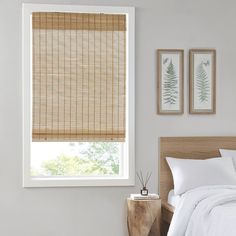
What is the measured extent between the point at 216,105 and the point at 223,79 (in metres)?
0.26

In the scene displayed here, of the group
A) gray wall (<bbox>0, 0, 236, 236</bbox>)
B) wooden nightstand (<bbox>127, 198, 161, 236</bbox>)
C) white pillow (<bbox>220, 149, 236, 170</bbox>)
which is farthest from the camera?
white pillow (<bbox>220, 149, 236, 170</bbox>)

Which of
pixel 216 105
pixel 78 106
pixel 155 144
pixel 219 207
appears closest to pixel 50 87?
pixel 78 106

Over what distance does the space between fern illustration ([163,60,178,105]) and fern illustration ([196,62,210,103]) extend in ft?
0.76

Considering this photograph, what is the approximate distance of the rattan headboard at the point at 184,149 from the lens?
5719 millimetres

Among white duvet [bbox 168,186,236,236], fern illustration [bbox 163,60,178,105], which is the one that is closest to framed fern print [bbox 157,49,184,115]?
fern illustration [bbox 163,60,178,105]

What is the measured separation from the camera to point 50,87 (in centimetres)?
562

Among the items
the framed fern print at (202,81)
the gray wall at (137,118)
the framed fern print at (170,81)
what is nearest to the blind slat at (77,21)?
the gray wall at (137,118)

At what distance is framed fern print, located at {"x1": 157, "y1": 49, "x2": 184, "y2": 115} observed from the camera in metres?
5.74

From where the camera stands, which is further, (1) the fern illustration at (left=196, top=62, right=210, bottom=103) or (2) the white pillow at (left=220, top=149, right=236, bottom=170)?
(1) the fern illustration at (left=196, top=62, right=210, bottom=103)

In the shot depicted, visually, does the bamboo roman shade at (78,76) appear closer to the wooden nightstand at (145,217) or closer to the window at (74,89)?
the window at (74,89)

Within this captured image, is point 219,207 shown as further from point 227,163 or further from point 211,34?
point 211,34

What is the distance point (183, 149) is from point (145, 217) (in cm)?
82

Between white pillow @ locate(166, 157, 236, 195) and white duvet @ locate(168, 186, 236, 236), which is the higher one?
white pillow @ locate(166, 157, 236, 195)

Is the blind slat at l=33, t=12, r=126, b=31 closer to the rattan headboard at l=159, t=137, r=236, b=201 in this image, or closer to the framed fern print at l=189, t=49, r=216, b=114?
the framed fern print at l=189, t=49, r=216, b=114
